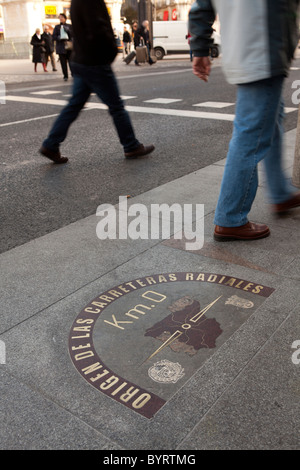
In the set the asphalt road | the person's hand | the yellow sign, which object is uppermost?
the yellow sign

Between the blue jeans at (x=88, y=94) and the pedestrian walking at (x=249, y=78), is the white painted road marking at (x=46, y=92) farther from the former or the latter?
the pedestrian walking at (x=249, y=78)

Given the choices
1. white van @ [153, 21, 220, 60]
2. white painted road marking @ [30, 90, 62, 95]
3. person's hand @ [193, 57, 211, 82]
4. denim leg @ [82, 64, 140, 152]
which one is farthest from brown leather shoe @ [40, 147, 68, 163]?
white van @ [153, 21, 220, 60]

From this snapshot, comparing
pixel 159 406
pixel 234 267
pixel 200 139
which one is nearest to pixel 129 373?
pixel 159 406

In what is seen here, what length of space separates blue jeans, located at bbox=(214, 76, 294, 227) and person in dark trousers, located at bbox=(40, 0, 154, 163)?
2168 millimetres

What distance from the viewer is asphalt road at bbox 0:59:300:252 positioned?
12.6 feet

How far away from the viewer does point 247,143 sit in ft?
9.36

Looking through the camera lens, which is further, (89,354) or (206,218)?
(206,218)

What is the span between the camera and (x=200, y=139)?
622 centimetres

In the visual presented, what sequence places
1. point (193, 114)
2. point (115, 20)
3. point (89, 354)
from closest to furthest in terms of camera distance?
point (89, 354)
point (193, 114)
point (115, 20)

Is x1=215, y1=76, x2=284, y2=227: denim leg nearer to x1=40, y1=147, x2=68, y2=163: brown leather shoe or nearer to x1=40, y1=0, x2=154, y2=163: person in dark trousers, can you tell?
x1=40, y1=0, x2=154, y2=163: person in dark trousers

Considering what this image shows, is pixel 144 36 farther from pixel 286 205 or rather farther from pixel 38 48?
pixel 286 205

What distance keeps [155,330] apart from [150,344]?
108 mm
